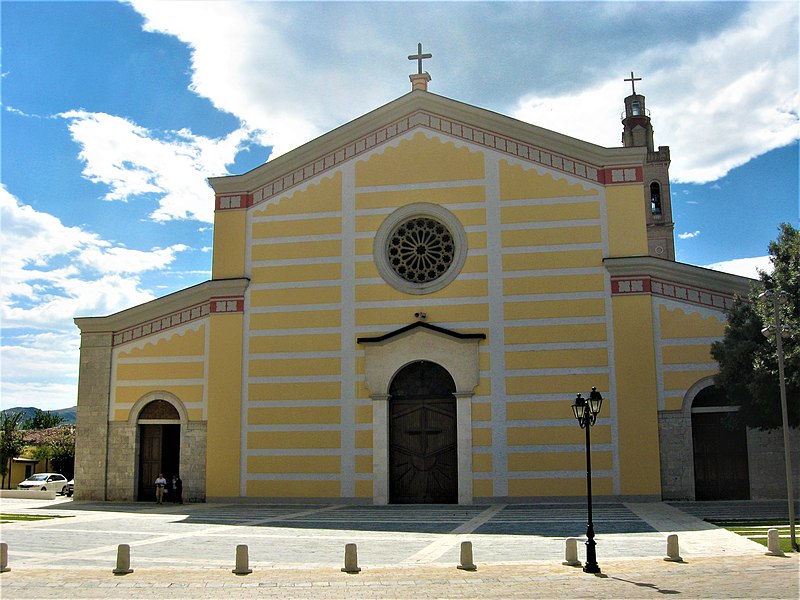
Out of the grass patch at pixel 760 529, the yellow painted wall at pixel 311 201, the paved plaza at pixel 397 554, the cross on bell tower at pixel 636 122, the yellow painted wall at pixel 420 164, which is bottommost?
the paved plaza at pixel 397 554

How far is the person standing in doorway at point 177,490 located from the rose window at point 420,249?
10.8m

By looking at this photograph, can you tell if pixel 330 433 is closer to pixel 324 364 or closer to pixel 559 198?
pixel 324 364

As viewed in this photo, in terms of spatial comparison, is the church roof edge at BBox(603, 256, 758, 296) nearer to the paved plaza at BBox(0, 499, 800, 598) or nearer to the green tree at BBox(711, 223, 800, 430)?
the green tree at BBox(711, 223, 800, 430)

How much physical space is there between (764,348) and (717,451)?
534 cm

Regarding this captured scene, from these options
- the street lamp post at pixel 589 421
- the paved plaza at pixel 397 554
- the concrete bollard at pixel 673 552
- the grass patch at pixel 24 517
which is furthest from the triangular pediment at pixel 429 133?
the concrete bollard at pixel 673 552

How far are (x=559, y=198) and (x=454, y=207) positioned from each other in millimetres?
3705

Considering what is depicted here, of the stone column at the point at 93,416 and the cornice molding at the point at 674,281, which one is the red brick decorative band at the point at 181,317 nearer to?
the stone column at the point at 93,416

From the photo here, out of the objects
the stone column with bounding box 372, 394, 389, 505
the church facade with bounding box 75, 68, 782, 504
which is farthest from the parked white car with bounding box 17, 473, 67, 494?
the stone column with bounding box 372, 394, 389, 505

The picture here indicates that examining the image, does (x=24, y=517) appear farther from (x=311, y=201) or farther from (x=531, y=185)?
(x=531, y=185)

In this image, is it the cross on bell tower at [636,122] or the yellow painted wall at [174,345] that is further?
the cross on bell tower at [636,122]

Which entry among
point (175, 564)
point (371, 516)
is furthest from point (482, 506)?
point (175, 564)

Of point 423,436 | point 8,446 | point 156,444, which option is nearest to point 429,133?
point 423,436

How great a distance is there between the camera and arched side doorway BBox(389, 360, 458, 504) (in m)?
26.1

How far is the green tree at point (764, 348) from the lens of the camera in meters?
20.0
